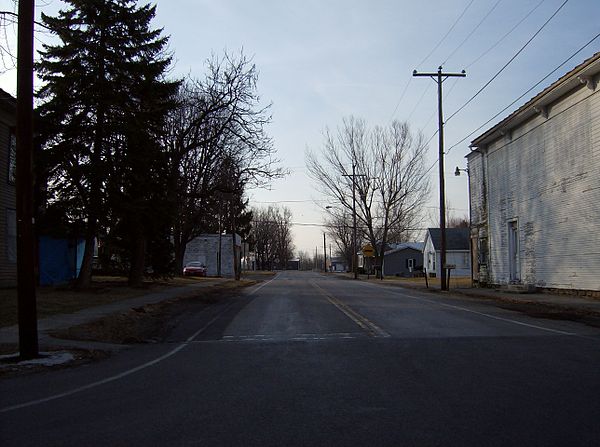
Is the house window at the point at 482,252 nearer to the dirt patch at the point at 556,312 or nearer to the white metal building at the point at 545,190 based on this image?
the white metal building at the point at 545,190

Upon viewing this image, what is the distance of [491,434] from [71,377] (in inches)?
237

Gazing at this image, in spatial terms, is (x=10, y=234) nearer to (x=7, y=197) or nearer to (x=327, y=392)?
(x=7, y=197)

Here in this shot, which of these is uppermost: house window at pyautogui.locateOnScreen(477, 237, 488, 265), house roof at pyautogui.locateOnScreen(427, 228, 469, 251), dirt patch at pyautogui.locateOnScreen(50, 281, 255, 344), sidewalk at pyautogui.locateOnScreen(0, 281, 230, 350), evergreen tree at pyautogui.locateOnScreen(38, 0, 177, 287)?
evergreen tree at pyautogui.locateOnScreen(38, 0, 177, 287)

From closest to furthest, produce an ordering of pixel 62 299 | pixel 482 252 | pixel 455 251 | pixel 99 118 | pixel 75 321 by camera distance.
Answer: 1. pixel 75 321
2. pixel 62 299
3. pixel 99 118
4. pixel 482 252
5. pixel 455 251

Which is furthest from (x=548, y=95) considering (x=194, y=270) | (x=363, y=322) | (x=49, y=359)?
(x=194, y=270)

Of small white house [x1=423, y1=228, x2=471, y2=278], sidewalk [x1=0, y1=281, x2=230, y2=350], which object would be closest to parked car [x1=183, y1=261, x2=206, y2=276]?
small white house [x1=423, y1=228, x2=471, y2=278]

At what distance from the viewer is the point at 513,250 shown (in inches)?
1193

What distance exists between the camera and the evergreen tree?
2292cm

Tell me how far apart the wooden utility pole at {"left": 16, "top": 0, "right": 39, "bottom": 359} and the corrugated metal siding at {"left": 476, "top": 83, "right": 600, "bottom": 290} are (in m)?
18.8

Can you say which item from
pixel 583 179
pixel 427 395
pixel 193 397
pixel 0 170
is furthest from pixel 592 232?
pixel 0 170

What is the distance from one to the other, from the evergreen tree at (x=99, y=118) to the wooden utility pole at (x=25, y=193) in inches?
488

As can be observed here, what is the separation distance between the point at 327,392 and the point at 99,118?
19090 mm

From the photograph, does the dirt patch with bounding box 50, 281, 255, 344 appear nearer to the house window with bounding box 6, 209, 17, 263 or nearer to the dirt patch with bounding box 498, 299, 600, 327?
the house window with bounding box 6, 209, 17, 263

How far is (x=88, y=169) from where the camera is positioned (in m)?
22.4
